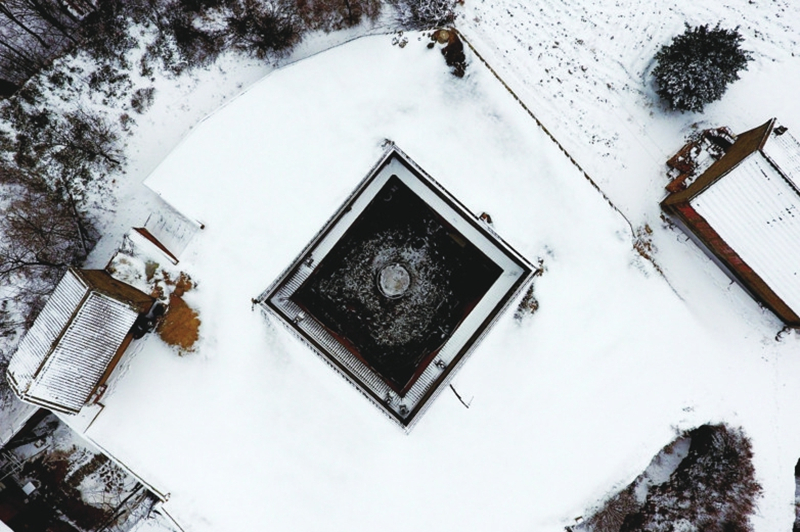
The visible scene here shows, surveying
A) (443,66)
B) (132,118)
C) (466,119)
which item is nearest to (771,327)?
(466,119)

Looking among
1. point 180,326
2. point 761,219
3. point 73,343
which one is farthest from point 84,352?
point 761,219

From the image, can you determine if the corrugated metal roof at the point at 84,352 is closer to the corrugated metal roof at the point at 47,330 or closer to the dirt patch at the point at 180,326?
the corrugated metal roof at the point at 47,330

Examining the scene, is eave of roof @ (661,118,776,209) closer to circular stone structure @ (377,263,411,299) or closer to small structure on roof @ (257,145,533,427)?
small structure on roof @ (257,145,533,427)

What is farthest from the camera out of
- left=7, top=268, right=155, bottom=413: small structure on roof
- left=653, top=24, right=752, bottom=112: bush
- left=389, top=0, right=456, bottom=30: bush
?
left=389, top=0, right=456, bottom=30: bush

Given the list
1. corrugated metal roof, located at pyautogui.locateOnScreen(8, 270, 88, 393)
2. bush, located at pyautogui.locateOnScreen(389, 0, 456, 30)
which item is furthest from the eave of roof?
corrugated metal roof, located at pyautogui.locateOnScreen(8, 270, 88, 393)

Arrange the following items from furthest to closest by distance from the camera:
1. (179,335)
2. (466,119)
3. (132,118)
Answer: (132,118) < (466,119) < (179,335)

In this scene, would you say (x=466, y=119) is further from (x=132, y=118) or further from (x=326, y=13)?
(x=132, y=118)
